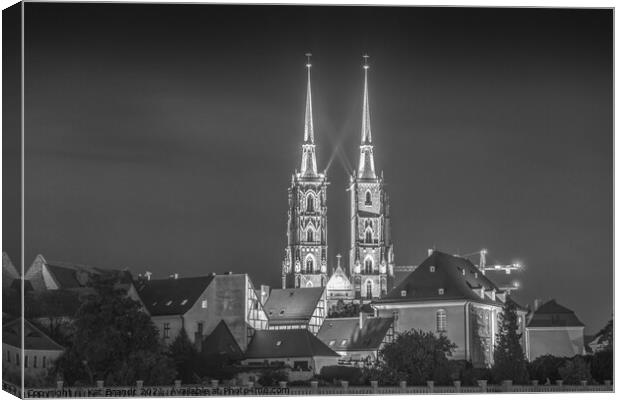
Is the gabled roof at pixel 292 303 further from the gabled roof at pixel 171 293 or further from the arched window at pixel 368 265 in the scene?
the arched window at pixel 368 265

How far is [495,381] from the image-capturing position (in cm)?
3481

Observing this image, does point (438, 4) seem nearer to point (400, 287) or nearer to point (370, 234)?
point (400, 287)

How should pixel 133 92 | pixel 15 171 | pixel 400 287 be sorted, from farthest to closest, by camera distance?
1. pixel 400 287
2. pixel 133 92
3. pixel 15 171

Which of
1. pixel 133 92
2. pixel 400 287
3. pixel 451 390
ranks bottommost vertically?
pixel 451 390

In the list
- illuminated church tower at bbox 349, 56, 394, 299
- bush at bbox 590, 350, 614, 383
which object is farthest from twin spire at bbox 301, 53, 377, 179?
bush at bbox 590, 350, 614, 383

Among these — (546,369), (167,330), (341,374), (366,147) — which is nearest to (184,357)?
(167,330)

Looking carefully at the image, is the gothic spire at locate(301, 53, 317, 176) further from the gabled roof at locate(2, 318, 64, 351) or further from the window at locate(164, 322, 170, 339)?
the gabled roof at locate(2, 318, 64, 351)

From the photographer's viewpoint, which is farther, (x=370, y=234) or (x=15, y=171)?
(x=370, y=234)

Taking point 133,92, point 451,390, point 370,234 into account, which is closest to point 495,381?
point 451,390

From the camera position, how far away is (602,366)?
33844 millimetres

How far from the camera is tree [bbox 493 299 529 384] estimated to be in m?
34.9

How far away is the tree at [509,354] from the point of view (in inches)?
1374

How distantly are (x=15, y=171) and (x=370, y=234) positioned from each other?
29241 mm

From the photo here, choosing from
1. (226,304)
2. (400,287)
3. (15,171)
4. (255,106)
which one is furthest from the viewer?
(400,287)
